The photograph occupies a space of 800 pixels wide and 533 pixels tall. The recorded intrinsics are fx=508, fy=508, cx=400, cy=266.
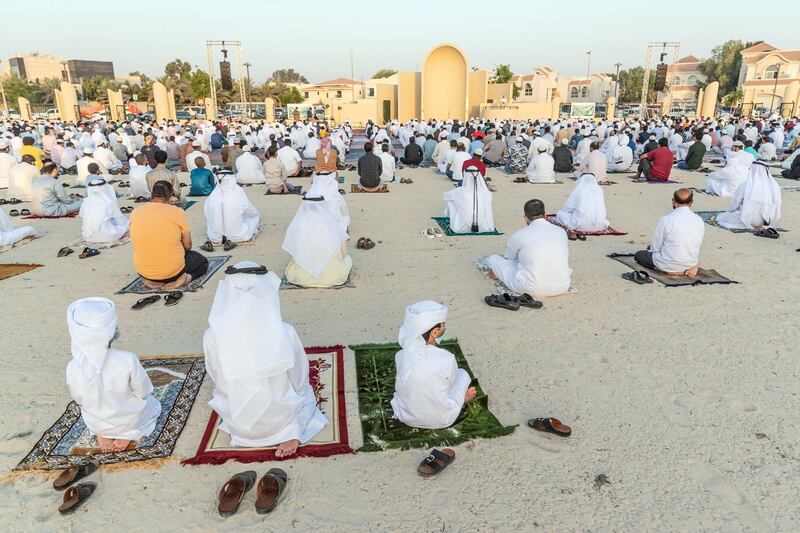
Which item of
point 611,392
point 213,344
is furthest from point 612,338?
point 213,344

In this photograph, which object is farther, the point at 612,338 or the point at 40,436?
the point at 612,338

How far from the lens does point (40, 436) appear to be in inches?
113

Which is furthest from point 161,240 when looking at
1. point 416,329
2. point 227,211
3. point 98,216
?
point 416,329

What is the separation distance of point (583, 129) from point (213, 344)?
773 inches

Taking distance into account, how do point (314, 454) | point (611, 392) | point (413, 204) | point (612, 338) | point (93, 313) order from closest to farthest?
1. point (93, 313)
2. point (314, 454)
3. point (611, 392)
4. point (612, 338)
5. point (413, 204)

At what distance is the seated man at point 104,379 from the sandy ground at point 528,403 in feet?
0.87

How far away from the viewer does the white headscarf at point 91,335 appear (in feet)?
8.13

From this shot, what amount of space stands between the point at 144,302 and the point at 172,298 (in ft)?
0.79

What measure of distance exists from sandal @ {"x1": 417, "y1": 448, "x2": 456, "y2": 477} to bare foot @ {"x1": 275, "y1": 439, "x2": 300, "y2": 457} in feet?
2.20

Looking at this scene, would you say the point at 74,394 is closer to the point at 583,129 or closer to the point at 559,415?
the point at 559,415

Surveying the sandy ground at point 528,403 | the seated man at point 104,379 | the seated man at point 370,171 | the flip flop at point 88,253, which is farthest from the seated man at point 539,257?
the seated man at point 370,171

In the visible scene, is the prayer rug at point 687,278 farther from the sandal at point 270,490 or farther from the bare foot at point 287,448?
the sandal at point 270,490

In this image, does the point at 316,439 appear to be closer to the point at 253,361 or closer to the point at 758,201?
the point at 253,361

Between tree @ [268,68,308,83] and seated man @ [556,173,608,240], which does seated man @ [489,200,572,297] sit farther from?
tree @ [268,68,308,83]
